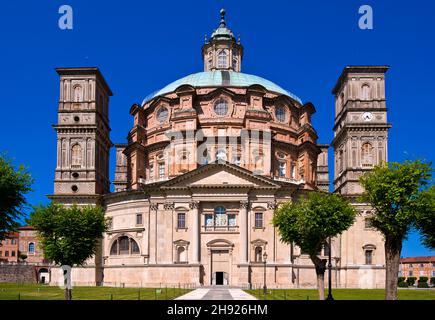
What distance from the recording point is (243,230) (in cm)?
7469

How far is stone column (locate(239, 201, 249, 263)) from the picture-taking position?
74062mm

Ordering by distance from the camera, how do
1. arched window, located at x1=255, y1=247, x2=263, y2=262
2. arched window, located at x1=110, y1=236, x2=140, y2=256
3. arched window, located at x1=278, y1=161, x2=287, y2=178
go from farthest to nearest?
1. arched window, located at x1=278, y1=161, x2=287, y2=178
2. arched window, located at x1=110, y1=236, x2=140, y2=256
3. arched window, located at x1=255, y1=247, x2=263, y2=262

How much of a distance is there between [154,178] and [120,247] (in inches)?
427

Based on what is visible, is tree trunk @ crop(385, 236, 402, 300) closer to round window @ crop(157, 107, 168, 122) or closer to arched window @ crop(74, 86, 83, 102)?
round window @ crop(157, 107, 168, 122)

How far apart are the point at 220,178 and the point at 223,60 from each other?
2926cm

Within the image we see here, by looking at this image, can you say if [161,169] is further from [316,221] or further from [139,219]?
[316,221]

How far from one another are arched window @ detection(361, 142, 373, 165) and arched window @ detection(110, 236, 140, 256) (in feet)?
107

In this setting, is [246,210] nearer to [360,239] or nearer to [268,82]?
[360,239]

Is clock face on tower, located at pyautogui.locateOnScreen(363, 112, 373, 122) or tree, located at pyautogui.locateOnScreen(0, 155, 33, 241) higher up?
clock face on tower, located at pyautogui.locateOnScreen(363, 112, 373, 122)

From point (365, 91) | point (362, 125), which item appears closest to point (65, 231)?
point (362, 125)

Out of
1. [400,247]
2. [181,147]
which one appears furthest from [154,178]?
[400,247]

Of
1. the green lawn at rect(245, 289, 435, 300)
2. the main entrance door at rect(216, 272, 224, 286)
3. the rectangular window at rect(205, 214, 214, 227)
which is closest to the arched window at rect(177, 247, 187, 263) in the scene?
the rectangular window at rect(205, 214, 214, 227)

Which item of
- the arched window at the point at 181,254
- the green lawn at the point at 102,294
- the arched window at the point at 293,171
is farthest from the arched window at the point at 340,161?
the green lawn at the point at 102,294
